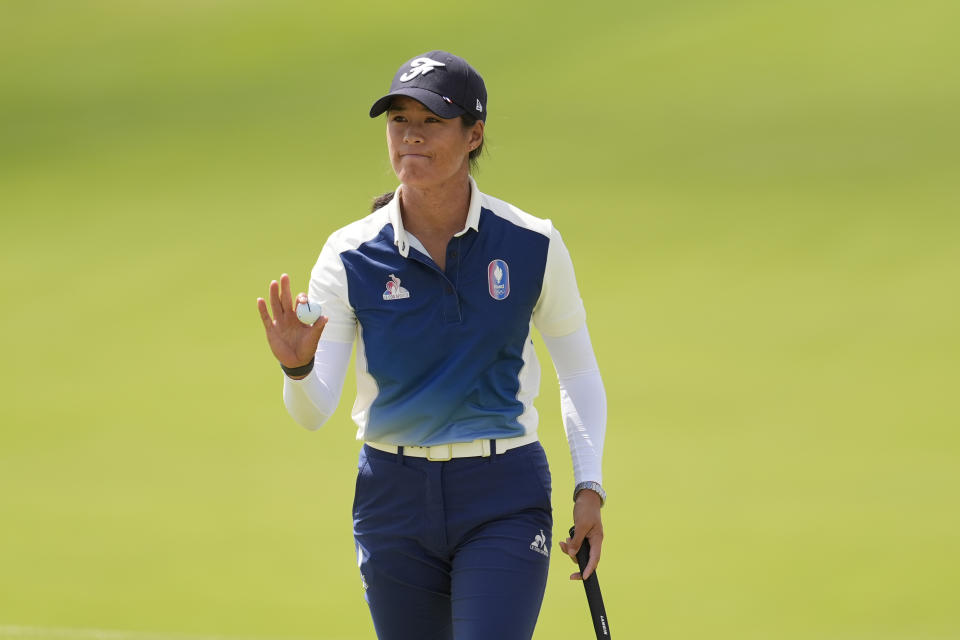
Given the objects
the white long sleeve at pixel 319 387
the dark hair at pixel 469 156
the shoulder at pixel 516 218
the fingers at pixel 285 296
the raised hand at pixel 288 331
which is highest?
the dark hair at pixel 469 156

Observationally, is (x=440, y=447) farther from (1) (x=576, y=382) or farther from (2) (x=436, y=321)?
(1) (x=576, y=382)

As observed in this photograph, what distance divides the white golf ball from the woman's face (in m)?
0.33

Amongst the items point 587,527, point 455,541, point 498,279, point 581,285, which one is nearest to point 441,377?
point 498,279

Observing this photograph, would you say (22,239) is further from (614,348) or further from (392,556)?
(392,556)

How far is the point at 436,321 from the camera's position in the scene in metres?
2.80

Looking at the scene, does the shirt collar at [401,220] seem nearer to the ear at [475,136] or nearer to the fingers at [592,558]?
the ear at [475,136]

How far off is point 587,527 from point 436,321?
55cm

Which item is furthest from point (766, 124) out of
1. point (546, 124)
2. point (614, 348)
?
point (614, 348)

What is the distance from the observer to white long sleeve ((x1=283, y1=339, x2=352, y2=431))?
8.90 feet

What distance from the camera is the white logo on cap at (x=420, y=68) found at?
277 centimetres

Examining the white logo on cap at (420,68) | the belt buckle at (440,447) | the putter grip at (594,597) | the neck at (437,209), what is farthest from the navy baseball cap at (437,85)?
the putter grip at (594,597)

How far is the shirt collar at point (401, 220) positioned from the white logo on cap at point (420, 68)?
0.87 ft

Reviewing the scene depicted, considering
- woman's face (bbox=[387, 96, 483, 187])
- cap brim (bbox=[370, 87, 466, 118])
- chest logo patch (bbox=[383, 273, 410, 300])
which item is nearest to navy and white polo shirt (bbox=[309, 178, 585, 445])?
chest logo patch (bbox=[383, 273, 410, 300])

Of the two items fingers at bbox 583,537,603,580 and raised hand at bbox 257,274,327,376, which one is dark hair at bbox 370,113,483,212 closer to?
raised hand at bbox 257,274,327,376
